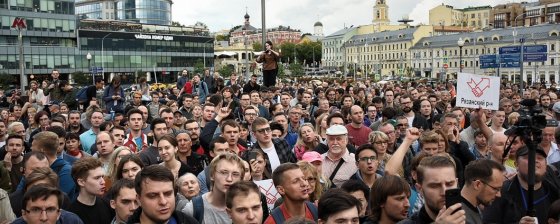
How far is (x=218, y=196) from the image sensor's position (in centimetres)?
538

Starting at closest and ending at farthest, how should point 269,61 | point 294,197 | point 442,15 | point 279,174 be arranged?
point 294,197, point 279,174, point 269,61, point 442,15

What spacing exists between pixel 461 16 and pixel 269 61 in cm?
16791

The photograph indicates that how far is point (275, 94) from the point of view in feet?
52.5

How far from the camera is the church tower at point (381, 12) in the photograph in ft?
549

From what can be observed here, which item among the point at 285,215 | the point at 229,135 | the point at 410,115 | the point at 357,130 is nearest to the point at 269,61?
the point at 410,115

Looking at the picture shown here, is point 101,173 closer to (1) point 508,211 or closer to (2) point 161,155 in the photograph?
(2) point 161,155

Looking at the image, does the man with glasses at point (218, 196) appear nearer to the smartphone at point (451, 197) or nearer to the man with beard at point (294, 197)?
the man with beard at point (294, 197)

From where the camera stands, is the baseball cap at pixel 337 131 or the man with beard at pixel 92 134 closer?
the baseball cap at pixel 337 131

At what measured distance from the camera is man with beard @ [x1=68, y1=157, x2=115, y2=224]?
227 inches

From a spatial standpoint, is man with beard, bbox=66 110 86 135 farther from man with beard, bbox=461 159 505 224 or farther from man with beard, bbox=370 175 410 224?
man with beard, bbox=461 159 505 224

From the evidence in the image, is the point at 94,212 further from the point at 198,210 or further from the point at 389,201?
the point at 389,201

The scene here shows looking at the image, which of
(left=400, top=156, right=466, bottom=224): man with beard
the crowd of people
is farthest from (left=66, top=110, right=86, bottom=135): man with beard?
(left=400, top=156, right=466, bottom=224): man with beard

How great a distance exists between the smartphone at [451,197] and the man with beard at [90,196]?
135 inches

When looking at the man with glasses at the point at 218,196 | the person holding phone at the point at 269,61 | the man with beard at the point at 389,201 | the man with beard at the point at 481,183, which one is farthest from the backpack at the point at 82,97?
the man with beard at the point at 481,183
